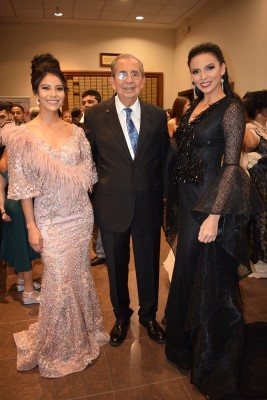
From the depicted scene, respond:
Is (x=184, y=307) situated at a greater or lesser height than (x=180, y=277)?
lesser

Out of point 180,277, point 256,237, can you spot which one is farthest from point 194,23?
point 180,277

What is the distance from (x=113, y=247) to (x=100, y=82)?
6120 millimetres

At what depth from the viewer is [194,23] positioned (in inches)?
256

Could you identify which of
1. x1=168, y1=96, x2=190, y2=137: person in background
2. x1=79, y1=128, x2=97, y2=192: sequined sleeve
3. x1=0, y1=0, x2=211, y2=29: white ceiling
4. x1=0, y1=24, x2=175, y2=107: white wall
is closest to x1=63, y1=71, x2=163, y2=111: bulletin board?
x1=0, y1=24, x2=175, y2=107: white wall

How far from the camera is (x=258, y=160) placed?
296 cm

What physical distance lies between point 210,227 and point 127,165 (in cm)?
62

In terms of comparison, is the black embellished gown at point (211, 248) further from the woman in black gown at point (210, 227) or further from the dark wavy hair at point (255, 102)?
the dark wavy hair at point (255, 102)

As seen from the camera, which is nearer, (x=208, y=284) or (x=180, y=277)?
(x=208, y=284)

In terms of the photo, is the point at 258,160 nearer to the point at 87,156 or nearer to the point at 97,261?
the point at 87,156

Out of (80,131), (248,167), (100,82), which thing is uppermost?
(100,82)

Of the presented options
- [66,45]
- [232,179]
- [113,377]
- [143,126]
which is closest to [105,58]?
[66,45]

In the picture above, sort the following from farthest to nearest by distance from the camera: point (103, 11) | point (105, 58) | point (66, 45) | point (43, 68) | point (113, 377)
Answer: point (105, 58) < point (66, 45) < point (103, 11) < point (113, 377) < point (43, 68)

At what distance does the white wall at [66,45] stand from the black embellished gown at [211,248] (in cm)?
616

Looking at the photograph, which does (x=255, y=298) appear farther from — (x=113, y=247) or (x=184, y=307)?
(x=113, y=247)
